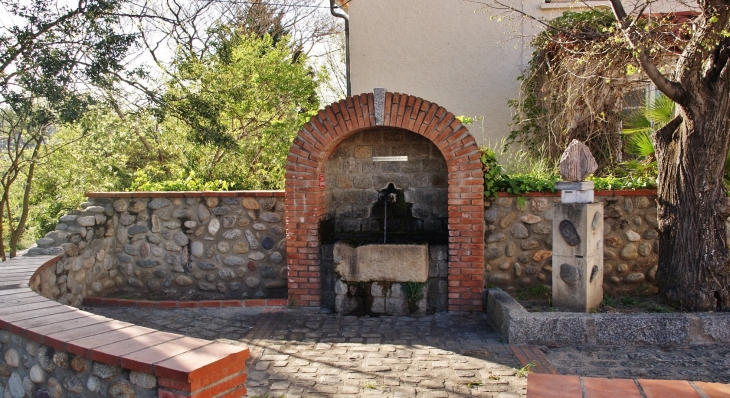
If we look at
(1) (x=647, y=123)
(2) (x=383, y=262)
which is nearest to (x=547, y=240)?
(2) (x=383, y=262)

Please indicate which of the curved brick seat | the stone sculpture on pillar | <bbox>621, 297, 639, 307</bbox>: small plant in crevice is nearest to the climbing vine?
the stone sculpture on pillar

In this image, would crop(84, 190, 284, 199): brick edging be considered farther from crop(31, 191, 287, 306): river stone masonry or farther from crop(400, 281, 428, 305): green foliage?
crop(400, 281, 428, 305): green foliage

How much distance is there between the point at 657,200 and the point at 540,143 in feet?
11.8

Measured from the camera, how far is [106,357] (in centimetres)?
281

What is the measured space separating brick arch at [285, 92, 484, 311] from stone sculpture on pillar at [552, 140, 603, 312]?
959 mm

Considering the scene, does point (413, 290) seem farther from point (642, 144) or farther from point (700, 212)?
point (642, 144)

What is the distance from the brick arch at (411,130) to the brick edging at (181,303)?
29 cm

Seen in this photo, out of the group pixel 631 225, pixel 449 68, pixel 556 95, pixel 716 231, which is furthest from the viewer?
pixel 449 68

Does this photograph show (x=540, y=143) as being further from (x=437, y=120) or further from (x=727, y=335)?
(x=727, y=335)

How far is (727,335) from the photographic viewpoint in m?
5.20

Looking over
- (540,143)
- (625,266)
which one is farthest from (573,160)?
(540,143)

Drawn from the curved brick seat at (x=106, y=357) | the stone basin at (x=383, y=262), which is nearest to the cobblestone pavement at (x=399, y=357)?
the stone basin at (x=383, y=262)

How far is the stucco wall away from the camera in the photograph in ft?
34.6

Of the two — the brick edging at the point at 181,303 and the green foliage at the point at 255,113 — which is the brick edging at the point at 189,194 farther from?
the green foliage at the point at 255,113
